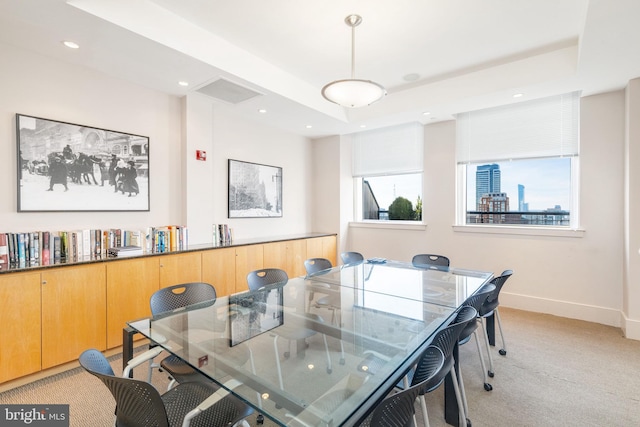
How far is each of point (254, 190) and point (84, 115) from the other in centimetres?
225

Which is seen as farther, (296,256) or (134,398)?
(296,256)

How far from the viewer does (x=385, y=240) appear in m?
5.32

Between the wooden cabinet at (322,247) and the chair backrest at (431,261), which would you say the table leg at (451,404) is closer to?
the chair backrest at (431,261)

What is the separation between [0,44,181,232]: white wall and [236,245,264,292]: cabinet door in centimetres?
93

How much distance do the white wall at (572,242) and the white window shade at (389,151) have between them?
217 mm

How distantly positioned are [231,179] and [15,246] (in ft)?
7.83

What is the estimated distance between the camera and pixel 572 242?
3.80m

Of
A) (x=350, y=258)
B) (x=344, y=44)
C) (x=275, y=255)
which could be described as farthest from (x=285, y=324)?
(x=344, y=44)

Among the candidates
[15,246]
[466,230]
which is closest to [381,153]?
[466,230]

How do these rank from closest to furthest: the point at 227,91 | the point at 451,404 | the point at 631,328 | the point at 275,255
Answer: the point at 451,404 < the point at 631,328 < the point at 227,91 < the point at 275,255

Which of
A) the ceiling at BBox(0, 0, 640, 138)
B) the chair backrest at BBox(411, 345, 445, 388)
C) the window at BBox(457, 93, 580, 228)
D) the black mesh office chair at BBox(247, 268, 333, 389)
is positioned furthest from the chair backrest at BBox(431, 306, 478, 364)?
the window at BBox(457, 93, 580, 228)

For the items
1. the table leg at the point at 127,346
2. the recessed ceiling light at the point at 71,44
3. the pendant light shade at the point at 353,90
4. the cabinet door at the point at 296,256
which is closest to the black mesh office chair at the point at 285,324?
the table leg at the point at 127,346

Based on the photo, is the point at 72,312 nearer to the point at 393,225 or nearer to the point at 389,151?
the point at 393,225

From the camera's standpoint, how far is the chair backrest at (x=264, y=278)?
110 inches
